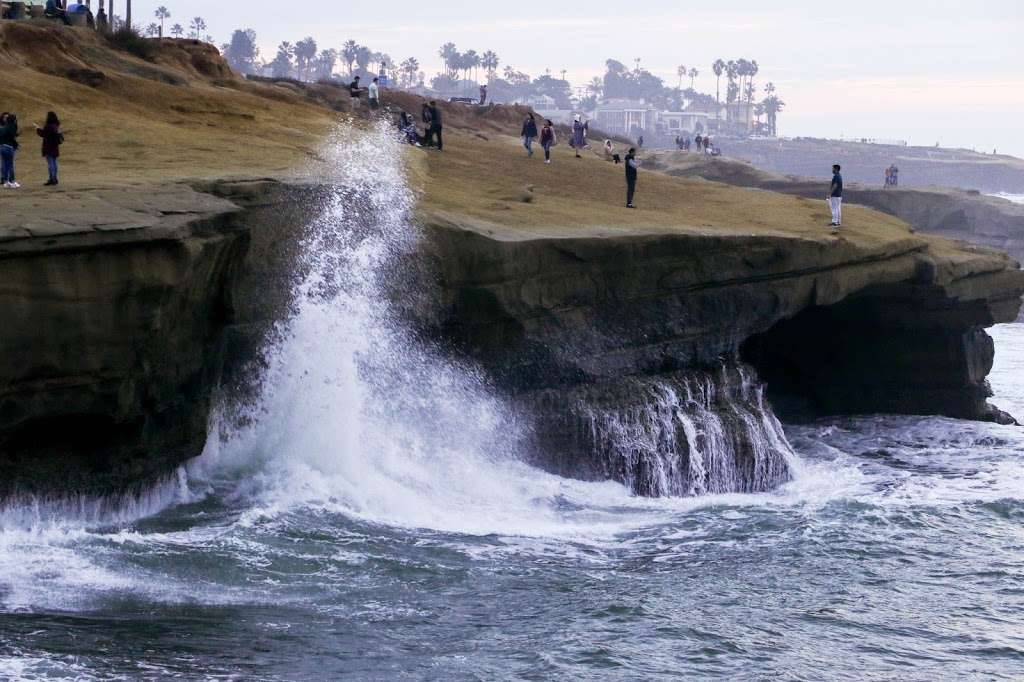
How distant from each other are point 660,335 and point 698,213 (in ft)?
15.3

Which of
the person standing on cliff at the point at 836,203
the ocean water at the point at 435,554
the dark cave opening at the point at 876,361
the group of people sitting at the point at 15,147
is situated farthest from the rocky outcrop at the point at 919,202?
the group of people sitting at the point at 15,147

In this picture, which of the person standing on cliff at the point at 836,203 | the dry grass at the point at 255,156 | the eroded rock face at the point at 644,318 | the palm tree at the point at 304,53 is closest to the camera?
the eroded rock face at the point at 644,318

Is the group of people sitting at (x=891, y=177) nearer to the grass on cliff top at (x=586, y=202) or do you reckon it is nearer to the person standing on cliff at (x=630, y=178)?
the grass on cliff top at (x=586, y=202)

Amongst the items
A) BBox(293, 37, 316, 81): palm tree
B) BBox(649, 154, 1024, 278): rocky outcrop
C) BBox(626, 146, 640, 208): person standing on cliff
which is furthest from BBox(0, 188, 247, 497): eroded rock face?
BBox(293, 37, 316, 81): palm tree

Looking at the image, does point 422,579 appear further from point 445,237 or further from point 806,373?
point 806,373

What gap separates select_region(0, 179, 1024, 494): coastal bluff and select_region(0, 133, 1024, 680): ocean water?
1.83 ft

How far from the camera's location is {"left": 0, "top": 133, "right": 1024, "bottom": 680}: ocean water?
1227cm

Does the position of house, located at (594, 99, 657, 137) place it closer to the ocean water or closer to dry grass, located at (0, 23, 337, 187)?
dry grass, located at (0, 23, 337, 187)

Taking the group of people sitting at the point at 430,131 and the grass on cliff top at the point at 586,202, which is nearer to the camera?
the grass on cliff top at the point at 586,202

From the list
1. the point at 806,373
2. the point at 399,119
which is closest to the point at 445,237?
the point at 806,373

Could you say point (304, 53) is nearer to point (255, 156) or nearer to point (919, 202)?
point (919, 202)

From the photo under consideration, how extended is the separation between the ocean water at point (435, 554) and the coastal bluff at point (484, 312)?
1.83 feet

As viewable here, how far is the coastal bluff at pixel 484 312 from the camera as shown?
14508mm

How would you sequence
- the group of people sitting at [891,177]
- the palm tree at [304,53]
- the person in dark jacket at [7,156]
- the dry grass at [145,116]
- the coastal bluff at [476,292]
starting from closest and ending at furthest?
the coastal bluff at [476,292]
the person in dark jacket at [7,156]
the dry grass at [145,116]
the group of people sitting at [891,177]
the palm tree at [304,53]
